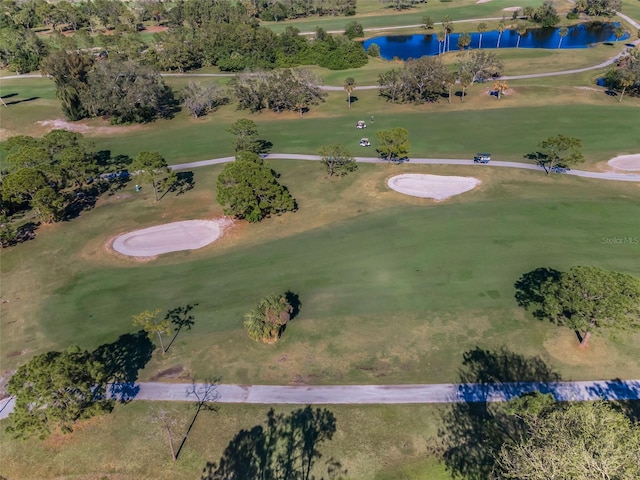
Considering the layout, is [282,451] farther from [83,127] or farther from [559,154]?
[83,127]

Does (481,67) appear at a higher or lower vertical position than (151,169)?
higher

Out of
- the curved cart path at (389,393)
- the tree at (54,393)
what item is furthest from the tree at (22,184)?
the tree at (54,393)

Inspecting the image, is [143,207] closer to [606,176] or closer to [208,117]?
[208,117]

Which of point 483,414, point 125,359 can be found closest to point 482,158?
point 483,414

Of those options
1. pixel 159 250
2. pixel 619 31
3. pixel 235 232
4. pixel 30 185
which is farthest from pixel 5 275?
pixel 619 31

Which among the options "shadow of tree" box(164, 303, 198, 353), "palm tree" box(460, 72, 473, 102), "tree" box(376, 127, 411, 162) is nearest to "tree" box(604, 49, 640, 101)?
"palm tree" box(460, 72, 473, 102)

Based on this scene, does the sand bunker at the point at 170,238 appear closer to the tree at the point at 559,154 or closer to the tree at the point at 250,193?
the tree at the point at 250,193

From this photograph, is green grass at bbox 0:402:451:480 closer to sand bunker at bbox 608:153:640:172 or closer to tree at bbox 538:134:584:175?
tree at bbox 538:134:584:175

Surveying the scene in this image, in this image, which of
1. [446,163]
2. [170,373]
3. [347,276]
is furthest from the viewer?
[446,163]
